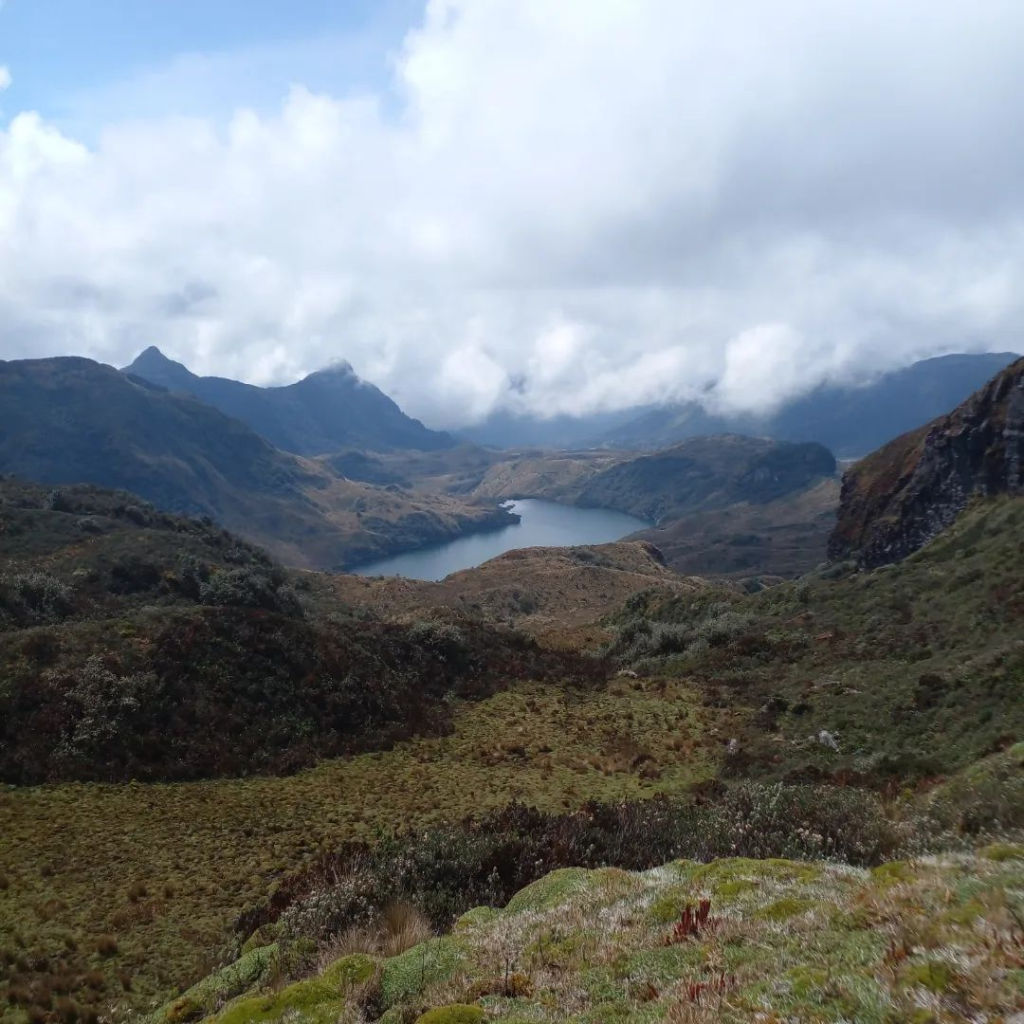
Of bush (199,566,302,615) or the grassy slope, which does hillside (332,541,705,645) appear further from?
the grassy slope

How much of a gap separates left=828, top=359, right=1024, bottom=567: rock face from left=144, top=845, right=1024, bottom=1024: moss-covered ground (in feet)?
123

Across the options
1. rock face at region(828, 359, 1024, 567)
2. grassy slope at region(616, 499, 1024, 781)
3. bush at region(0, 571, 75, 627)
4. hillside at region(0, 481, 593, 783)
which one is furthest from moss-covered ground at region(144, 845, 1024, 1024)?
rock face at region(828, 359, 1024, 567)

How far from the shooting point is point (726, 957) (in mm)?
5191

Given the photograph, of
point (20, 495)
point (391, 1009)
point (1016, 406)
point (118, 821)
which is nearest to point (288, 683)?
point (118, 821)

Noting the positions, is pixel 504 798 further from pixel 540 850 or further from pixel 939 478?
pixel 939 478

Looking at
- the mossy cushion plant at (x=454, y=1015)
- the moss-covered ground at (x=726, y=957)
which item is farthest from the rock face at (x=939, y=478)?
the mossy cushion plant at (x=454, y=1015)

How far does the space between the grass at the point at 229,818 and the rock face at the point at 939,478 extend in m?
29.1

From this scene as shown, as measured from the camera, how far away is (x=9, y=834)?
41.2 feet

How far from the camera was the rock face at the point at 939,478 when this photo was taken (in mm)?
39625

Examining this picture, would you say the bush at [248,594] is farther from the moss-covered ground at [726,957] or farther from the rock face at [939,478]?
the rock face at [939,478]

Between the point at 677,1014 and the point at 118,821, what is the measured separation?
13171 mm

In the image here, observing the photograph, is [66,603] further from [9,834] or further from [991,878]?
[991,878]

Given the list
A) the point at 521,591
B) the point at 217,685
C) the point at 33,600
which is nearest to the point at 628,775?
the point at 217,685

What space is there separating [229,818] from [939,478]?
50.0 meters
